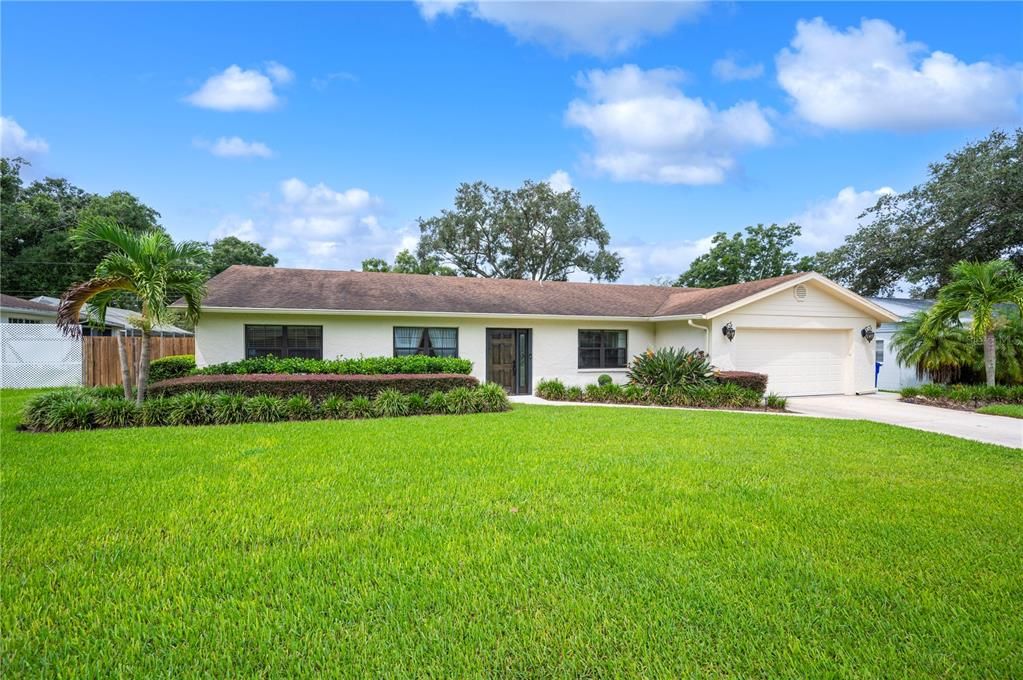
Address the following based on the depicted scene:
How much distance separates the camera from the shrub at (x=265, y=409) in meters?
9.66

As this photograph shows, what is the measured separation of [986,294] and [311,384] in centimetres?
1729

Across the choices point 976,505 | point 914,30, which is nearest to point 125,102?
point 976,505

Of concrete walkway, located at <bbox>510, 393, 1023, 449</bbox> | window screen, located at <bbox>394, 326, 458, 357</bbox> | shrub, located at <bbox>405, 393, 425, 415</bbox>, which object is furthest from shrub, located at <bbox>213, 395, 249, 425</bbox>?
concrete walkway, located at <bbox>510, 393, 1023, 449</bbox>

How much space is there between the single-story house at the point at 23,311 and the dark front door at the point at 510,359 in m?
18.2

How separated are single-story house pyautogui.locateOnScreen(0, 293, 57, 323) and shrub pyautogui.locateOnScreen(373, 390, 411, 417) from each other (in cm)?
1747

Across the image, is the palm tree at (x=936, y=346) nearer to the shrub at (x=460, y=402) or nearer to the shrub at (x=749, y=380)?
the shrub at (x=749, y=380)

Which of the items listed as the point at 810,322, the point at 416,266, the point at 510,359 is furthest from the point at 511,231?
the point at 810,322

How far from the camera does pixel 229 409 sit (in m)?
9.58

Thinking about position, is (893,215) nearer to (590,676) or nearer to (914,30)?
(914,30)

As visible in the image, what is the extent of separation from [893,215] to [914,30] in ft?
57.0

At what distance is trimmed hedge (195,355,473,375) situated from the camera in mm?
12047

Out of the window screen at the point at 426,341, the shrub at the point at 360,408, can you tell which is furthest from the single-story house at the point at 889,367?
the shrub at the point at 360,408

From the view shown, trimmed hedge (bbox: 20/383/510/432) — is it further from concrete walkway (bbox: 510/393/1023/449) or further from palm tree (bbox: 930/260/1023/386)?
palm tree (bbox: 930/260/1023/386)

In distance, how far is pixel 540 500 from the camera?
487cm
